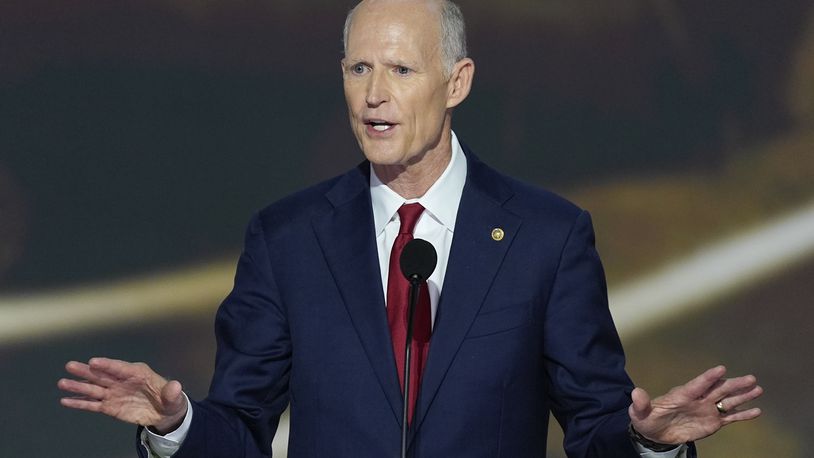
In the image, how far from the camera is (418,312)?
2.81 m

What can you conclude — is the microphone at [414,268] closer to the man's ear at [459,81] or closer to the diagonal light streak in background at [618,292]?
the man's ear at [459,81]

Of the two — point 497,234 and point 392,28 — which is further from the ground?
point 392,28

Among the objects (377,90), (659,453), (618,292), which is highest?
(618,292)

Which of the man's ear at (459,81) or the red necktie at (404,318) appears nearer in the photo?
the red necktie at (404,318)

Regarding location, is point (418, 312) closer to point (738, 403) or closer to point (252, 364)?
point (252, 364)

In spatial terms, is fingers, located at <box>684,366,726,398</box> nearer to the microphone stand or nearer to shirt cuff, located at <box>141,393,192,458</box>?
the microphone stand

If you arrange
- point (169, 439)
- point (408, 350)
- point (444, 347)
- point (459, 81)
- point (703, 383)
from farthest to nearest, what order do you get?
1. point (459, 81)
2. point (444, 347)
3. point (169, 439)
4. point (408, 350)
5. point (703, 383)

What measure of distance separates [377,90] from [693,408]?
821mm

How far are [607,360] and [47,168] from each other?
2.25 metres

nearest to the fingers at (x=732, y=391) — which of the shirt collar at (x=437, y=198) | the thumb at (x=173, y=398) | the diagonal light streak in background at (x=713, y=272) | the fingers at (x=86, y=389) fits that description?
the shirt collar at (x=437, y=198)

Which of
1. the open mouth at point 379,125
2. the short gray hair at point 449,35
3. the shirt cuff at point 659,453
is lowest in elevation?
the shirt cuff at point 659,453

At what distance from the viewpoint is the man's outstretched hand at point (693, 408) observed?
2.40 meters

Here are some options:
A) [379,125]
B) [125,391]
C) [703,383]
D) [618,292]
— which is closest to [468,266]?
[379,125]

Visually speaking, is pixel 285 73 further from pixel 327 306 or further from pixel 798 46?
pixel 327 306
